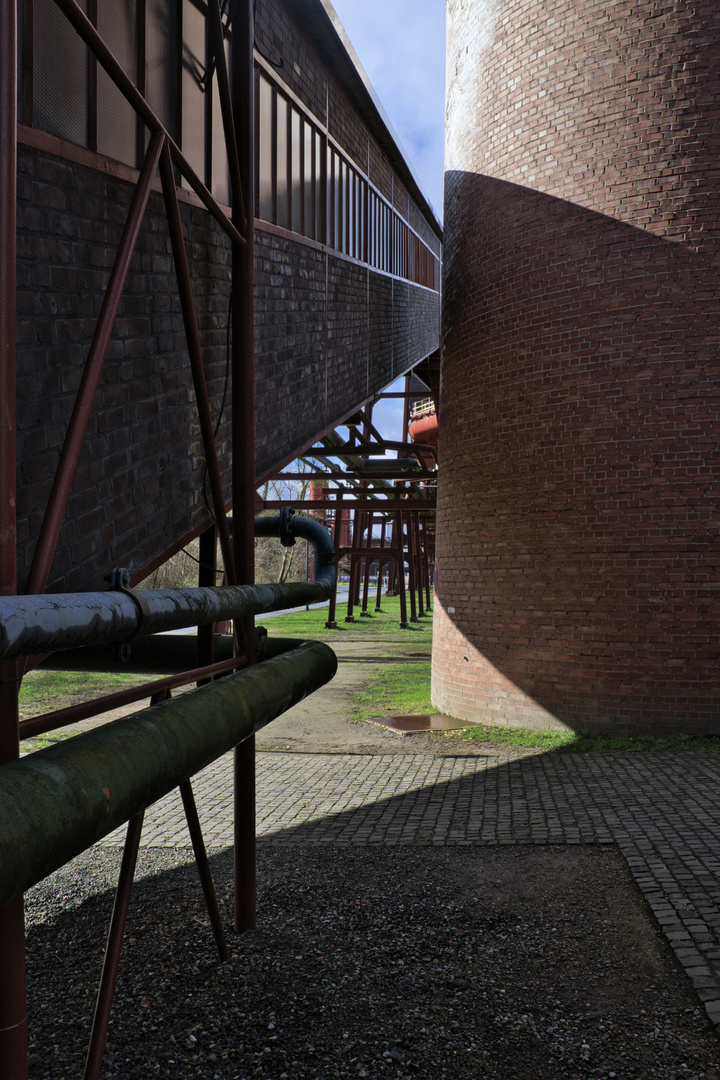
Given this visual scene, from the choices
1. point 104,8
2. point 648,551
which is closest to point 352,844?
point 648,551

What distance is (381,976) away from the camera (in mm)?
3582

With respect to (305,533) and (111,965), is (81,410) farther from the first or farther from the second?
(305,533)

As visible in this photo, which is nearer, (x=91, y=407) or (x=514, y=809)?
(x=91, y=407)

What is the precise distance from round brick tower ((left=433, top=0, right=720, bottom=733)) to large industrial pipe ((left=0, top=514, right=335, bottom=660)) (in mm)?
5035

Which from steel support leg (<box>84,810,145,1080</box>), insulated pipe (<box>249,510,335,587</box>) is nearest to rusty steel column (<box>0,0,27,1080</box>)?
steel support leg (<box>84,810,145,1080</box>)

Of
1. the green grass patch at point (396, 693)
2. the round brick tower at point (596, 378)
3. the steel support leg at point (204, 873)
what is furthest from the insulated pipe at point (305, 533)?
the green grass patch at point (396, 693)

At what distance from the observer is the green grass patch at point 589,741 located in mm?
7266

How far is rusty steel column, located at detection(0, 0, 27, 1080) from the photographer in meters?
1.89

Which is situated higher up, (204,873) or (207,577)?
(207,577)

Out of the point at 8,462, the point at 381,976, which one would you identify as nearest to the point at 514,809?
the point at 381,976

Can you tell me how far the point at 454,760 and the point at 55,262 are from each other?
5554mm

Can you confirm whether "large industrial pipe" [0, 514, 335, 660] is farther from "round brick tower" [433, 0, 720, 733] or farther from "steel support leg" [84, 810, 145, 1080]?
"round brick tower" [433, 0, 720, 733]

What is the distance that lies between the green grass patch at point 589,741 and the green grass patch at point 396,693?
159 centimetres

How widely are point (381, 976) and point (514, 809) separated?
2499 mm
